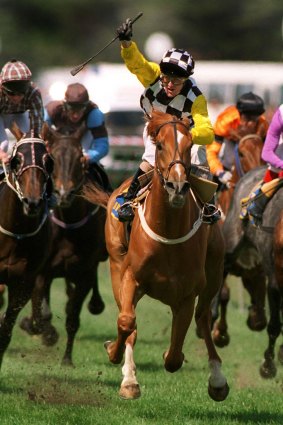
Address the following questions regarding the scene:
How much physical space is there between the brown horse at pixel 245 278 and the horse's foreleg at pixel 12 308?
3.01 metres

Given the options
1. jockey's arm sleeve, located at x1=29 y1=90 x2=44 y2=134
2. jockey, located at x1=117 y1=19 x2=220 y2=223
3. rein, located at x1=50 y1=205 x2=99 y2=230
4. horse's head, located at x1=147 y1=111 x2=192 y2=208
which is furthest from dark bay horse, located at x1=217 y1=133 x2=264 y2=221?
horse's head, located at x1=147 y1=111 x2=192 y2=208

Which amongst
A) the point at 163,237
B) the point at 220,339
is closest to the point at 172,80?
the point at 163,237

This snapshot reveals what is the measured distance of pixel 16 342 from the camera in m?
13.2

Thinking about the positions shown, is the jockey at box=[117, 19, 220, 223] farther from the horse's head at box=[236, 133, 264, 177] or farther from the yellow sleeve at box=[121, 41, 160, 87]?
the horse's head at box=[236, 133, 264, 177]

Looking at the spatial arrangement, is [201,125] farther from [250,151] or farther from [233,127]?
[233,127]

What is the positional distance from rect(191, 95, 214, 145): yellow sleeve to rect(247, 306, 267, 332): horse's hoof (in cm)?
428

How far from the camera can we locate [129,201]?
9539 mm

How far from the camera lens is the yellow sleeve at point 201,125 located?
29.6ft

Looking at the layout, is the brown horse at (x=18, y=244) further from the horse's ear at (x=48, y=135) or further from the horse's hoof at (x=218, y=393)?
the horse's hoof at (x=218, y=393)

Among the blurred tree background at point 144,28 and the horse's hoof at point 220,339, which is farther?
the blurred tree background at point 144,28

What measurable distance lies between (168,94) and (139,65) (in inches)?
12.3

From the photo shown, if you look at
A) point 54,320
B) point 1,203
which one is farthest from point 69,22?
point 1,203

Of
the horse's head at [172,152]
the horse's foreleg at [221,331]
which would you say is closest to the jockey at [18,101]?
the horse's head at [172,152]

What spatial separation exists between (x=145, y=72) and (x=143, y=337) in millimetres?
5199
